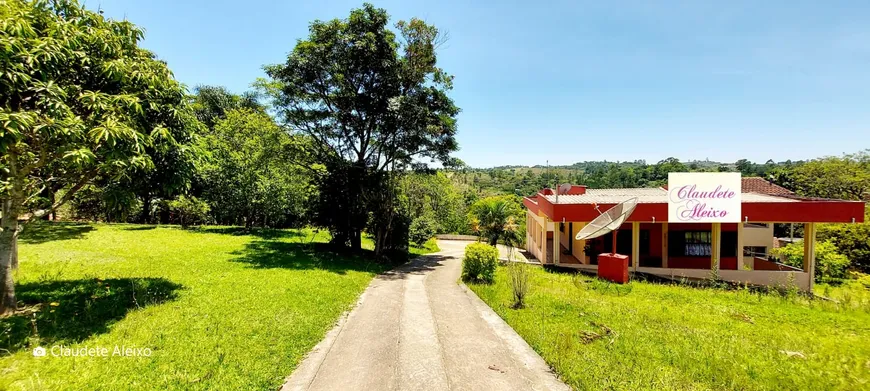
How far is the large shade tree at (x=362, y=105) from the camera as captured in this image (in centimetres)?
1744

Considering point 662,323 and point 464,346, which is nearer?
point 464,346

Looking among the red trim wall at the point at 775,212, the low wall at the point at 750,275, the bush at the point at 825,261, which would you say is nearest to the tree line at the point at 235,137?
the bush at the point at 825,261

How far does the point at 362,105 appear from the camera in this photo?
60.0ft

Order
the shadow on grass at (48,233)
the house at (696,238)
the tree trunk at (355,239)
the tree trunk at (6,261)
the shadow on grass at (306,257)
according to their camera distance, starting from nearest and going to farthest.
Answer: the tree trunk at (6,261)
the shadow on grass at (306,257)
the shadow on grass at (48,233)
the house at (696,238)
the tree trunk at (355,239)

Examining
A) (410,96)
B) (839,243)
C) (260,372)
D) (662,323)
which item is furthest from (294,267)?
(839,243)

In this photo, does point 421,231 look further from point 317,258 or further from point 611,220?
point 611,220

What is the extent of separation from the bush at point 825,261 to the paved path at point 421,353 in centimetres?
2422

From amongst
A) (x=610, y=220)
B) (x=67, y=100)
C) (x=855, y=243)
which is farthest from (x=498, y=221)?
(x=855, y=243)

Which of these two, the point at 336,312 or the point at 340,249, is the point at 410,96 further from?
the point at 336,312

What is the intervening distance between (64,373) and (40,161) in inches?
155

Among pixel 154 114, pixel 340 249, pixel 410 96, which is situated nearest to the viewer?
pixel 154 114

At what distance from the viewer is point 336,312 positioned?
913 cm

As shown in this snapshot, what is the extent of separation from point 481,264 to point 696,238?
15047mm

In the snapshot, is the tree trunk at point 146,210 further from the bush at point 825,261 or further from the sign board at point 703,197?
the bush at point 825,261
